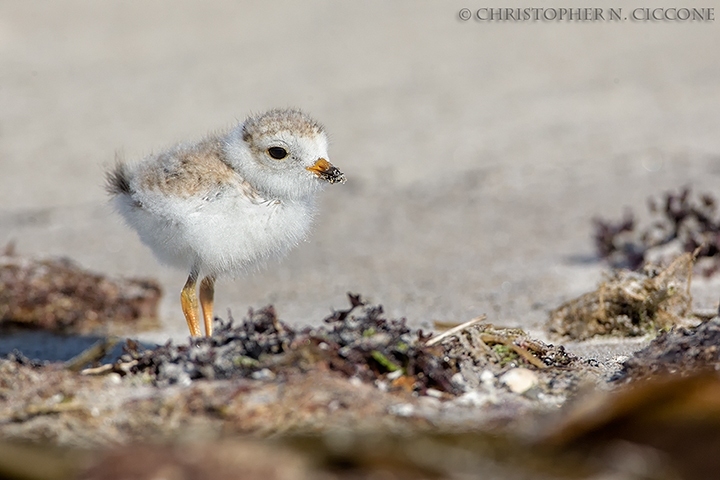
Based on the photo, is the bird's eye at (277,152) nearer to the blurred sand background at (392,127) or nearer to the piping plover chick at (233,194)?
the piping plover chick at (233,194)

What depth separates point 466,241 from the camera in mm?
6754

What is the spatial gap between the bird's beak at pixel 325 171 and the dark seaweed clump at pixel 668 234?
7.44 ft

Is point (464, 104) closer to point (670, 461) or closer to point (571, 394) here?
point (571, 394)

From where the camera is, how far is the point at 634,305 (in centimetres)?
418

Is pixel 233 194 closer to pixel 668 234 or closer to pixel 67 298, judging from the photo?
pixel 67 298

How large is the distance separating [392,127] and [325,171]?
19.2ft

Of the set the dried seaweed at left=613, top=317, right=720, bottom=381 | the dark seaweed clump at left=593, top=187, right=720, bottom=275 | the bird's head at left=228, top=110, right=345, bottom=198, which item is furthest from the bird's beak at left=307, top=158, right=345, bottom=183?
the dark seaweed clump at left=593, top=187, right=720, bottom=275

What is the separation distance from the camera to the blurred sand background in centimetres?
614

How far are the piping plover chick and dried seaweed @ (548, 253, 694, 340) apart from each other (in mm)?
1287

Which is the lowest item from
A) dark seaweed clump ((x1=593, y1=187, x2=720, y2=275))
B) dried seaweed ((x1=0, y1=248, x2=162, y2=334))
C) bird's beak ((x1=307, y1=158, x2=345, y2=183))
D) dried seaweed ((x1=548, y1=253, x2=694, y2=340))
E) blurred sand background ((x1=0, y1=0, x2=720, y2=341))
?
dried seaweed ((x1=548, y1=253, x2=694, y2=340))

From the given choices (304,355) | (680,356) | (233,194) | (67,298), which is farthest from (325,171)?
(67,298)

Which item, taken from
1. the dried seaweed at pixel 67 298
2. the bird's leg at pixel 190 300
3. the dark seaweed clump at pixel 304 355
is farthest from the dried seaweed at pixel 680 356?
the dried seaweed at pixel 67 298

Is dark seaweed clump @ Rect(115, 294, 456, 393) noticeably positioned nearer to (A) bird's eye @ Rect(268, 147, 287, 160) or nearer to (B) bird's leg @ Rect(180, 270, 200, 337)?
(A) bird's eye @ Rect(268, 147, 287, 160)

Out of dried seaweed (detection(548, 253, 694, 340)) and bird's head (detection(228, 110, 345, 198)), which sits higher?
bird's head (detection(228, 110, 345, 198))
